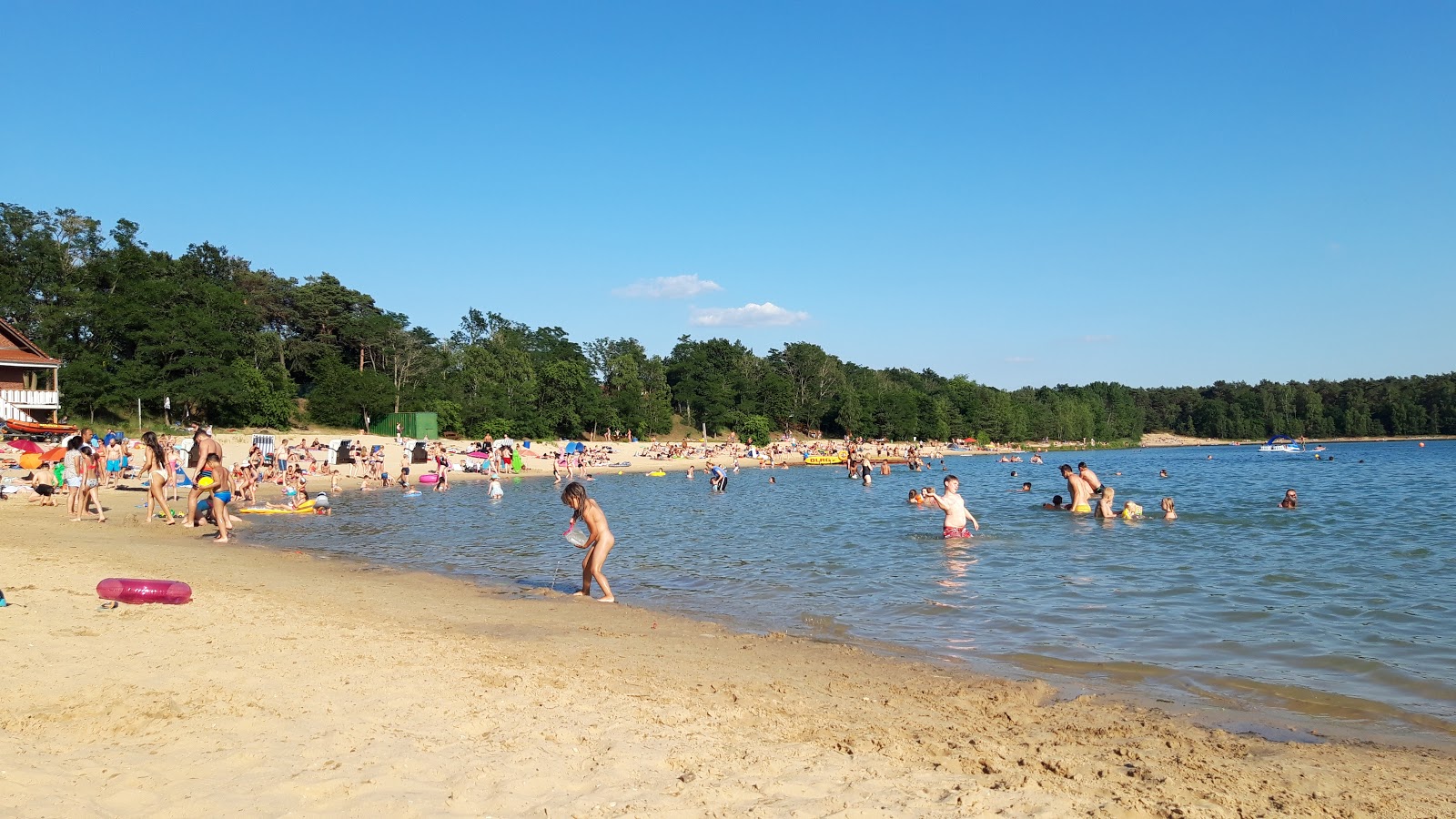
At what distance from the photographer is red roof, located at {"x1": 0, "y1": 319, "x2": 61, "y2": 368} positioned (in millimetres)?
38469

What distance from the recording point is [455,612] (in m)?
9.27

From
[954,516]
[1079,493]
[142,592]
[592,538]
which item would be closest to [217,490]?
[142,592]

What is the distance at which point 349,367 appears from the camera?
202 feet

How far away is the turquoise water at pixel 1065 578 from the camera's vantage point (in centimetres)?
740

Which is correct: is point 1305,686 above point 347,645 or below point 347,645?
below

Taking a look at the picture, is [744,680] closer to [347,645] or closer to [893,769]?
[893,769]

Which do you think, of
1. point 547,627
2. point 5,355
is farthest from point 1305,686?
point 5,355

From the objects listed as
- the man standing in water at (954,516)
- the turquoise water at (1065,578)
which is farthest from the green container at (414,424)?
the man standing in water at (954,516)

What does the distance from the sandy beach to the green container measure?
45708 mm

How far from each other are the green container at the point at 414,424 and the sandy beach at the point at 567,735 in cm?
4571

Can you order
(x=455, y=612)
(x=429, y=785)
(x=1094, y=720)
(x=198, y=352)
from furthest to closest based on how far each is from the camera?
(x=198, y=352), (x=455, y=612), (x=1094, y=720), (x=429, y=785)

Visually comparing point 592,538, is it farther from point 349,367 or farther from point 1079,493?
point 349,367

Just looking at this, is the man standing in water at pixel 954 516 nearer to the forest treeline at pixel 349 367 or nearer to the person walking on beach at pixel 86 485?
the person walking on beach at pixel 86 485

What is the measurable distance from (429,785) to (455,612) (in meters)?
5.56
